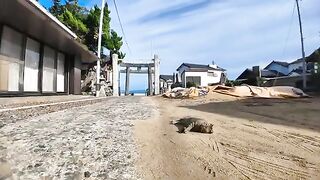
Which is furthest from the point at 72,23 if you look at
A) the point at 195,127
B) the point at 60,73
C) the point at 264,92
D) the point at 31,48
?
the point at 195,127

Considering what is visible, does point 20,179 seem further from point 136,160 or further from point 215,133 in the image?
point 215,133

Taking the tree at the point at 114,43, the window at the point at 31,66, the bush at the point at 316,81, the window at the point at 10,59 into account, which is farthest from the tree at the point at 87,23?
the bush at the point at 316,81

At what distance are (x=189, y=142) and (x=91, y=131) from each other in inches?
50.0

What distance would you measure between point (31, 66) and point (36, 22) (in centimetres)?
193

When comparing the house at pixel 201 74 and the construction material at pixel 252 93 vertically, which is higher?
the house at pixel 201 74

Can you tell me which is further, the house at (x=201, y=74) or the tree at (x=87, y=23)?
the house at (x=201, y=74)

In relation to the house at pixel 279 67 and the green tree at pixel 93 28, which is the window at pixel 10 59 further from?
the house at pixel 279 67

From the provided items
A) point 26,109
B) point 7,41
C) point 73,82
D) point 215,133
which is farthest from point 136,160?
point 73,82

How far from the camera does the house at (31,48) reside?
681 centimetres

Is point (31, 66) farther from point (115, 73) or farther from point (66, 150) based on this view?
point (115, 73)

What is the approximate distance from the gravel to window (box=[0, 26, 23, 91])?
3.34 m

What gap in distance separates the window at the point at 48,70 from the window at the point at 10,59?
1.79 metres

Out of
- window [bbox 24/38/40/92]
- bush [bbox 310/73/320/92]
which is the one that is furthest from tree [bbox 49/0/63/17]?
bush [bbox 310/73/320/92]

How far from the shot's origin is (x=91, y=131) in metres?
4.21
